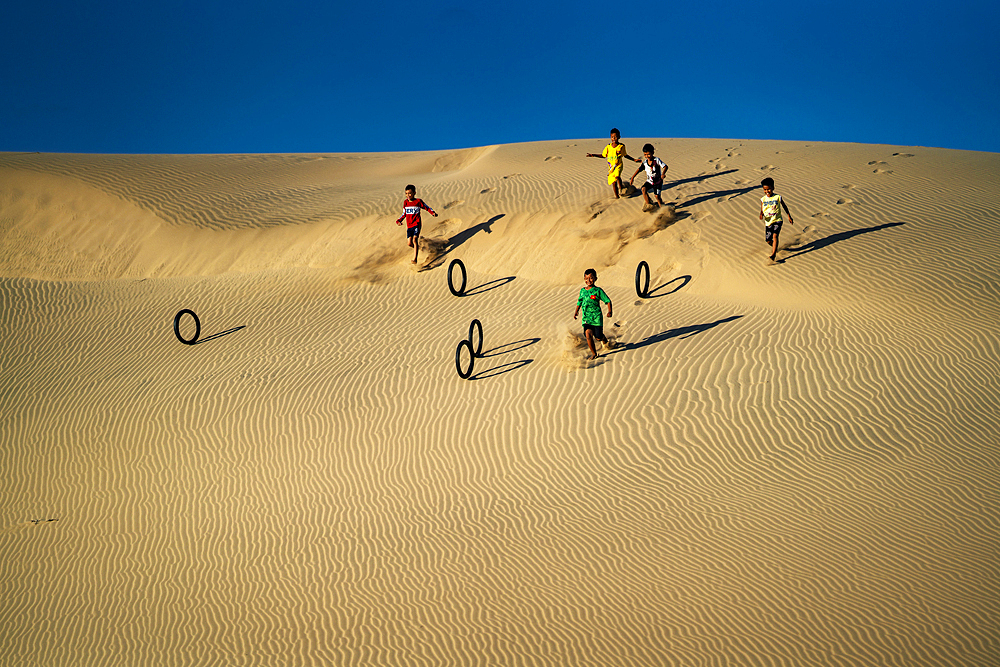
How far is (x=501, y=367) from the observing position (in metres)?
11.6

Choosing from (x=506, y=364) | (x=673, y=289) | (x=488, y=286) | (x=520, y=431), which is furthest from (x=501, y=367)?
(x=673, y=289)

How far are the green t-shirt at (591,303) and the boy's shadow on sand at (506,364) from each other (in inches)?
58.8

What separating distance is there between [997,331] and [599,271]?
7545 millimetres

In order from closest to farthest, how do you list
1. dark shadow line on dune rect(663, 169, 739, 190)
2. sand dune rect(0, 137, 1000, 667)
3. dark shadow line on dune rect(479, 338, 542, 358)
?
sand dune rect(0, 137, 1000, 667), dark shadow line on dune rect(479, 338, 542, 358), dark shadow line on dune rect(663, 169, 739, 190)

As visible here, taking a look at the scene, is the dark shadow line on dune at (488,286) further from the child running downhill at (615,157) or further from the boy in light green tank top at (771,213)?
the boy in light green tank top at (771,213)

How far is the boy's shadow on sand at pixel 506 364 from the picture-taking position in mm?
11422

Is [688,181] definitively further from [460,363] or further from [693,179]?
[460,363]

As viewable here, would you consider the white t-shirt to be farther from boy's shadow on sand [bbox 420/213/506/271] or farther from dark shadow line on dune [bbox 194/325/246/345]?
dark shadow line on dune [bbox 194/325/246/345]

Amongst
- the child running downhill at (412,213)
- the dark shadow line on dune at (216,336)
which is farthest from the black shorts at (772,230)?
the dark shadow line on dune at (216,336)

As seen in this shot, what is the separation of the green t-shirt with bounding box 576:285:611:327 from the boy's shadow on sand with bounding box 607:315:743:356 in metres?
1.00

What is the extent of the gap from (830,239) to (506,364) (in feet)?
26.6

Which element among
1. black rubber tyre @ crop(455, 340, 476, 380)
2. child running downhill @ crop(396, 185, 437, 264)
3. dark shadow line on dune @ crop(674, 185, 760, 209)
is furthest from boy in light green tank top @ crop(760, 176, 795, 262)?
child running downhill @ crop(396, 185, 437, 264)

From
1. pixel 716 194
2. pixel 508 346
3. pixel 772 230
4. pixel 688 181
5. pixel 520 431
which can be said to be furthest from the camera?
pixel 688 181

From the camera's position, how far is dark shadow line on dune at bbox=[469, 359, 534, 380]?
11383 millimetres
